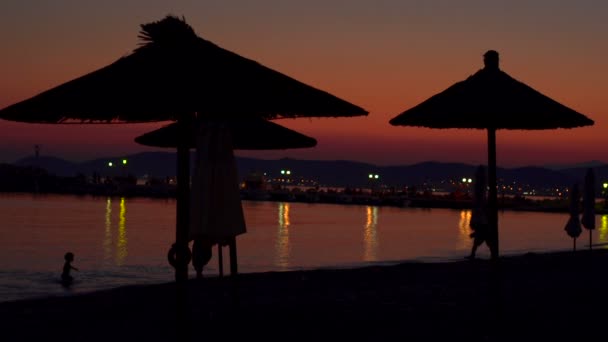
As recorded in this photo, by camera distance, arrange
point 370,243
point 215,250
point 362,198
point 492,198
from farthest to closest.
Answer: point 362,198
point 370,243
point 215,250
point 492,198

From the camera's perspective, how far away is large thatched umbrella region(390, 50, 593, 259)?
31.4ft

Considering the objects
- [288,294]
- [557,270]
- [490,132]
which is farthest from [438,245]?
[490,132]

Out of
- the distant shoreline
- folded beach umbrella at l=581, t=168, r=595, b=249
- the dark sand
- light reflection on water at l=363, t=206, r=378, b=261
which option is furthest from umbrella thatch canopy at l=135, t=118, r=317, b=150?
the distant shoreline

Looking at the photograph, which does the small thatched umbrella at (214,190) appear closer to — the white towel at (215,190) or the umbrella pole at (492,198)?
the white towel at (215,190)

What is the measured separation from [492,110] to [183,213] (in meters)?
3.86

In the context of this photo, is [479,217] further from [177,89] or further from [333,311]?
[177,89]

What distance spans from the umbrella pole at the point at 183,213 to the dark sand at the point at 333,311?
255mm

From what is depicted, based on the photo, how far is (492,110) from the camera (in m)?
9.49

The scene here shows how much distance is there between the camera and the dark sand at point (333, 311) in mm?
9320

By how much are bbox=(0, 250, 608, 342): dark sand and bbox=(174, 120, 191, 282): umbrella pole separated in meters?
0.25

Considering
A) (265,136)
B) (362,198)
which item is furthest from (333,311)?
(362,198)

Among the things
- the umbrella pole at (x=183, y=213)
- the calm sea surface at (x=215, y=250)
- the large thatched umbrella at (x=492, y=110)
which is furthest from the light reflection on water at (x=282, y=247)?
the umbrella pole at (x=183, y=213)

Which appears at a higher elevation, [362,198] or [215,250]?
[362,198]

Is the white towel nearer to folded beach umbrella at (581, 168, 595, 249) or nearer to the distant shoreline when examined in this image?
folded beach umbrella at (581, 168, 595, 249)
